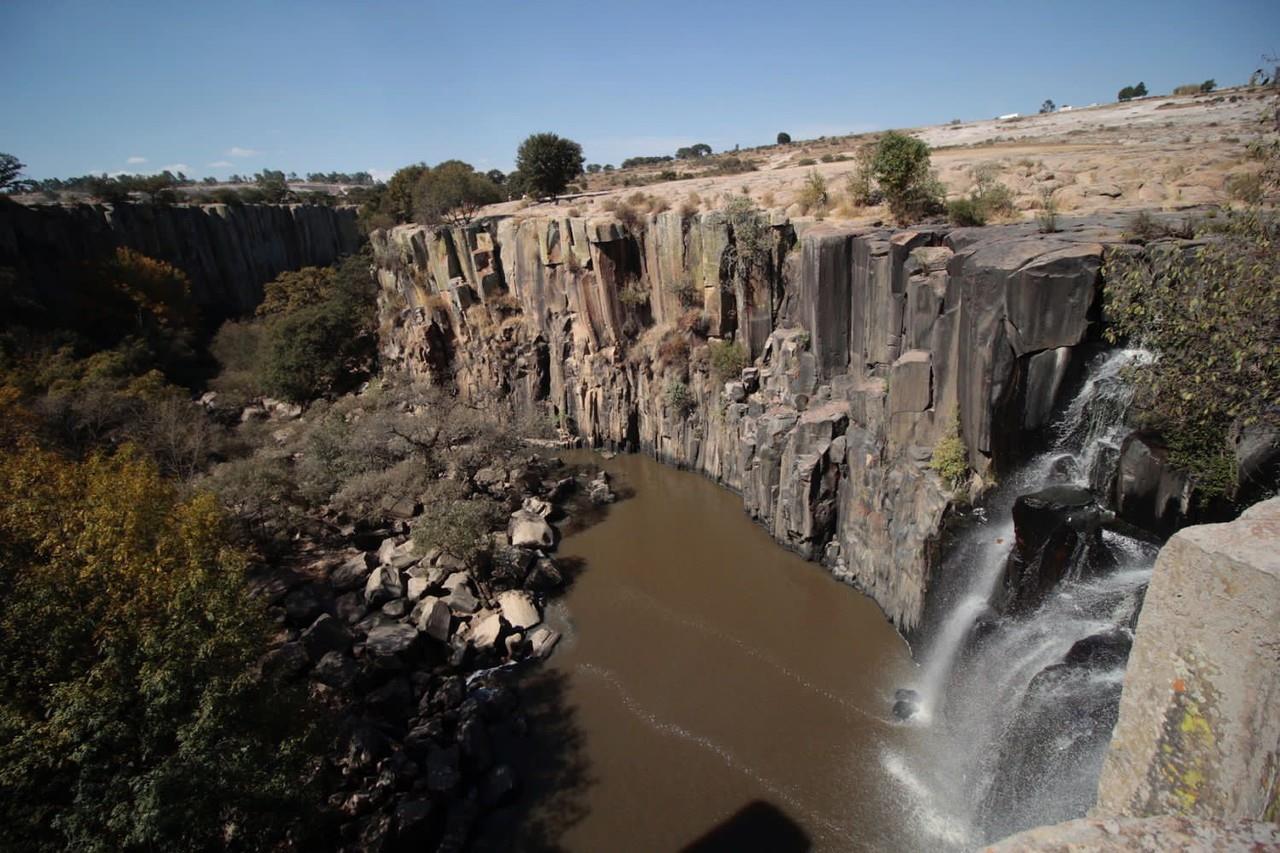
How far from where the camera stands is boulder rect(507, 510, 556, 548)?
743 inches

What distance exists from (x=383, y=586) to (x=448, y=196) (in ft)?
86.5

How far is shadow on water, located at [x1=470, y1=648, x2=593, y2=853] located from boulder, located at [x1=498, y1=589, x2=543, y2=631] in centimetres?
175

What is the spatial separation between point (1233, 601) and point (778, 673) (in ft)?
33.0

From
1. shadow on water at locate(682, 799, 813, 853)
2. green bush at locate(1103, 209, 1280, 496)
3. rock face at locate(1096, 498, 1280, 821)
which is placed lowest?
shadow on water at locate(682, 799, 813, 853)

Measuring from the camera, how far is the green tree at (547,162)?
38469 mm

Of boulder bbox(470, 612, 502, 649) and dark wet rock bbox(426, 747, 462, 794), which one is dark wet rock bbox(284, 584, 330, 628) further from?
dark wet rock bbox(426, 747, 462, 794)

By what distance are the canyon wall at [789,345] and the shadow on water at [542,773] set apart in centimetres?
783

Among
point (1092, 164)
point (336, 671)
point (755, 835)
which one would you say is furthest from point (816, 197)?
point (336, 671)

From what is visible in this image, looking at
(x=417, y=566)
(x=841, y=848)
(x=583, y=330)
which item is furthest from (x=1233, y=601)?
(x=583, y=330)

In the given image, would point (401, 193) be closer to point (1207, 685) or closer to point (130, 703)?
point (130, 703)

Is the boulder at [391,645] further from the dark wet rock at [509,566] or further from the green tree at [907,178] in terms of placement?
the green tree at [907,178]

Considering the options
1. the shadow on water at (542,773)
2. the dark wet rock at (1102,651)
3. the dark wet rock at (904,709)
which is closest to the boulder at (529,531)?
the shadow on water at (542,773)

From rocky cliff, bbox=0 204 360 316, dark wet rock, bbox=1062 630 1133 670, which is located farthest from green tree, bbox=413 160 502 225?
dark wet rock, bbox=1062 630 1133 670

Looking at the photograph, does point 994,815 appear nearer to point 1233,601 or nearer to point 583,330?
point 1233,601
